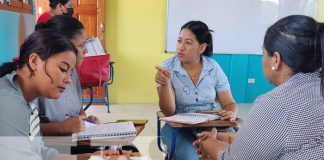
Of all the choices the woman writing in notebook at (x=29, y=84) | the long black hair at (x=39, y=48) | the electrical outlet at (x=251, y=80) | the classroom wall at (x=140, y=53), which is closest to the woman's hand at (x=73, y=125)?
the woman writing in notebook at (x=29, y=84)

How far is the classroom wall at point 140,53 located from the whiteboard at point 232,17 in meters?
0.14

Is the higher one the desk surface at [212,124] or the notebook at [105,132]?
the notebook at [105,132]

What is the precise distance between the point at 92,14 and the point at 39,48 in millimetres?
3754

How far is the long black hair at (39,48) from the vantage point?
1.06m

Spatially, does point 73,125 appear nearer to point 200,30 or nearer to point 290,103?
point 290,103

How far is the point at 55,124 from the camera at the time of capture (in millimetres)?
1467

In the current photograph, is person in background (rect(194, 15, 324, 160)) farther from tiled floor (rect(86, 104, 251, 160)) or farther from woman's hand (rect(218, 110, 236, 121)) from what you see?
tiled floor (rect(86, 104, 251, 160))

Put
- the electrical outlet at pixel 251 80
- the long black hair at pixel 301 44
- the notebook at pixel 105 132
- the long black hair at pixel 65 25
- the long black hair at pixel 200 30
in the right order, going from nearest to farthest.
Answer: the long black hair at pixel 301 44
the notebook at pixel 105 132
the long black hair at pixel 65 25
the long black hair at pixel 200 30
the electrical outlet at pixel 251 80

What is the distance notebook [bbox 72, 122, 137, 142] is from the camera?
1.41 m

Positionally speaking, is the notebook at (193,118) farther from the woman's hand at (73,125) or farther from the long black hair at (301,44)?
the long black hair at (301,44)

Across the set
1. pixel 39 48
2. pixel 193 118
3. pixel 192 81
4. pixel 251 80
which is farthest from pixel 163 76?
pixel 251 80

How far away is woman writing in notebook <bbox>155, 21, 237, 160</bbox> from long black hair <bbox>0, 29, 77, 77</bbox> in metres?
0.98

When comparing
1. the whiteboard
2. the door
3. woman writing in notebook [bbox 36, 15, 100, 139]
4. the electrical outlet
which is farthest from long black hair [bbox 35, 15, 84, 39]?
the electrical outlet

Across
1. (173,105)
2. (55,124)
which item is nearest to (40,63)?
(55,124)
